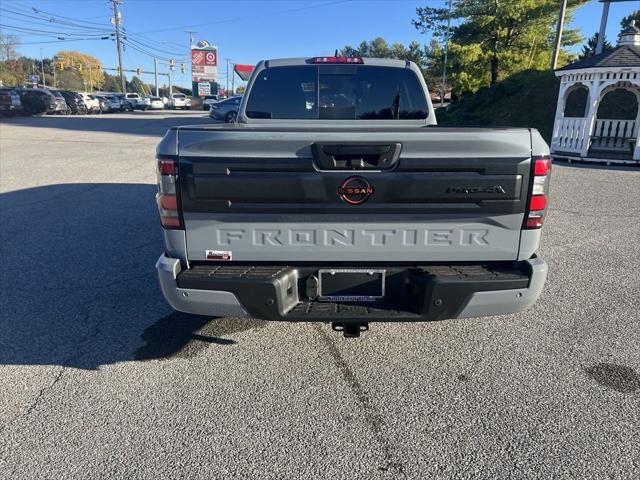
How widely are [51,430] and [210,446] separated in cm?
94

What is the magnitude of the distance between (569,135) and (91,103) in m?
41.9

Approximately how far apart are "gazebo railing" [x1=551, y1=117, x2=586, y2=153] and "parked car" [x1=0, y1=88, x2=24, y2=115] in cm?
3402

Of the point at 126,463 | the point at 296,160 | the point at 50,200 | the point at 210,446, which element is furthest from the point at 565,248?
the point at 50,200

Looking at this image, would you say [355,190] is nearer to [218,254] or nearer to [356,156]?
[356,156]

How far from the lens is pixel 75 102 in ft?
132

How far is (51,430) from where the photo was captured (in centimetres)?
260

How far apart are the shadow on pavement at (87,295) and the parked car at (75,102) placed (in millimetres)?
38261

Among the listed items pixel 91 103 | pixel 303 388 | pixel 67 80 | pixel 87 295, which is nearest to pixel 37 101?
pixel 91 103

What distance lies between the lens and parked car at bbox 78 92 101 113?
41812 millimetres

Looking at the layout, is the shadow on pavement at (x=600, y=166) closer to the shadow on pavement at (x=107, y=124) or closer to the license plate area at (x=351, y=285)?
the license plate area at (x=351, y=285)

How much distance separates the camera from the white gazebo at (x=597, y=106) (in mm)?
13312

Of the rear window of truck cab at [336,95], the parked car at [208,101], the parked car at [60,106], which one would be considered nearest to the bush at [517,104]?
the rear window of truck cab at [336,95]

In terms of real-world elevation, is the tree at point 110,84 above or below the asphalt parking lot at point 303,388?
above

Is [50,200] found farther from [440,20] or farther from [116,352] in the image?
[440,20]
